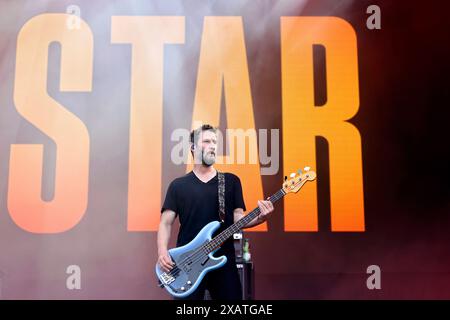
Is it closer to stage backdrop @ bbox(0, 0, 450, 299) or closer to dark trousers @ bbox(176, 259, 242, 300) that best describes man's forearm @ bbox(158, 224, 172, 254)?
dark trousers @ bbox(176, 259, 242, 300)

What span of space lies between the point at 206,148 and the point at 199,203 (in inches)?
16.5

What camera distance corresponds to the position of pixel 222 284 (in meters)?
3.11

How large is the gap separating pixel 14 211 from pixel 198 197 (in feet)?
8.89

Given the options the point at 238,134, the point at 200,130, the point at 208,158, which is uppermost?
the point at 238,134

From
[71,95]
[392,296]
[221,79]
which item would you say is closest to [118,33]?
[71,95]

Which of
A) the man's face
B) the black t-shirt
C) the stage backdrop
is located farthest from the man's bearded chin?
the stage backdrop

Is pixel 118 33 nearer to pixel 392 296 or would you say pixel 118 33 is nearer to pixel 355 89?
pixel 355 89

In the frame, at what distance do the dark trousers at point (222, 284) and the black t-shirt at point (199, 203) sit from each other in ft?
0.38

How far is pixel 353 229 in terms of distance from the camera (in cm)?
495

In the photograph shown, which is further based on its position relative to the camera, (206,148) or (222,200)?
(206,148)

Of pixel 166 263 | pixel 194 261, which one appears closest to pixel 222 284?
pixel 194 261

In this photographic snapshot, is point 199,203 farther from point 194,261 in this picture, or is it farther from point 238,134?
point 238,134

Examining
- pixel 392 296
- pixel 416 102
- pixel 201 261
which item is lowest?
pixel 392 296

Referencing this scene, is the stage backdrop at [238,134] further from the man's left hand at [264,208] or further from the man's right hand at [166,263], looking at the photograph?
the man's right hand at [166,263]
